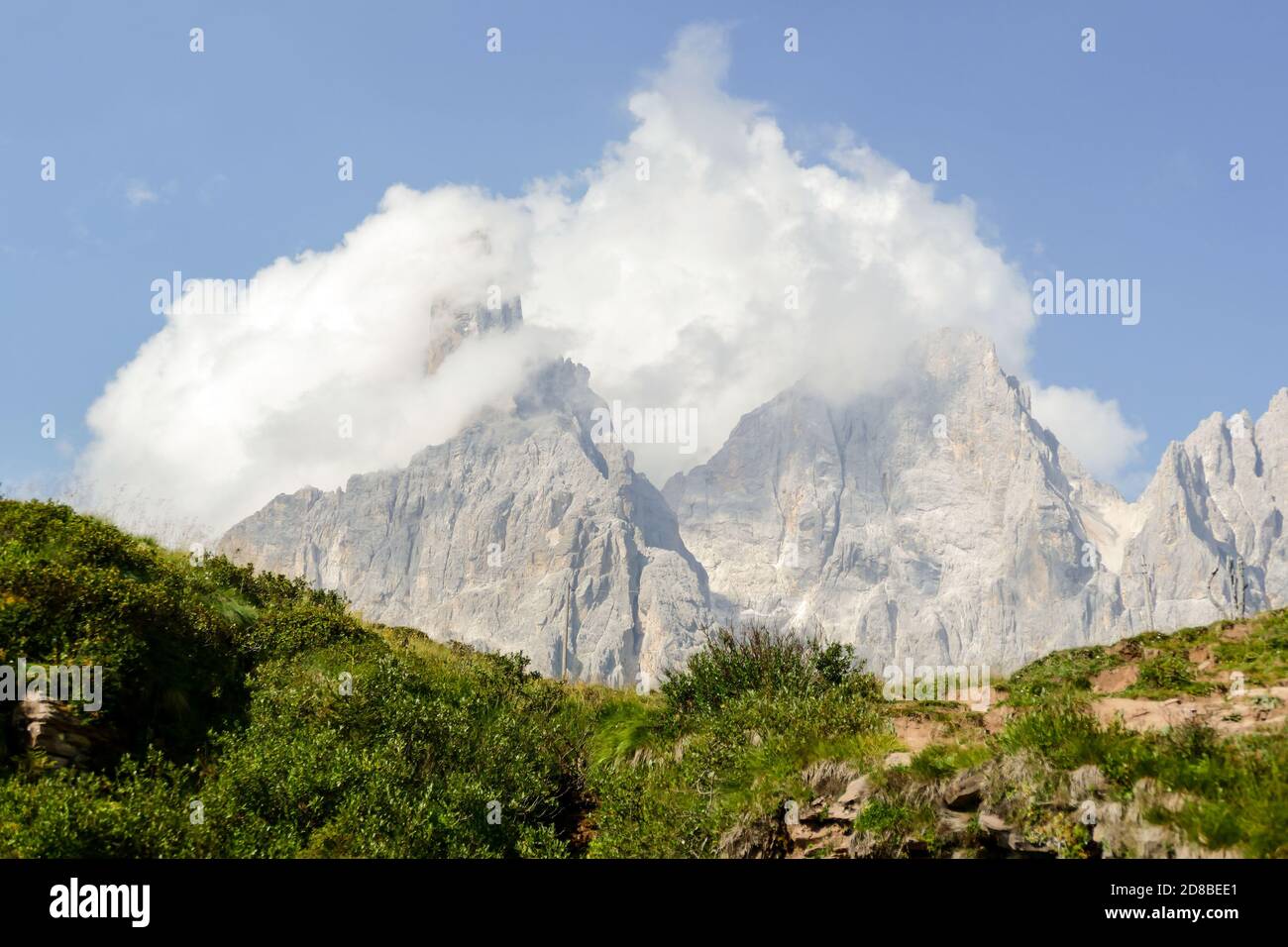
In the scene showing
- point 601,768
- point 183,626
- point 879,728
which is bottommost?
point 601,768

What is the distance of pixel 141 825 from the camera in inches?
435

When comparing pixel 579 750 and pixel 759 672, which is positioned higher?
pixel 759 672

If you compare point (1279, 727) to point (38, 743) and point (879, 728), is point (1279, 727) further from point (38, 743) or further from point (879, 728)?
point (38, 743)

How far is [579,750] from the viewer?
1856cm

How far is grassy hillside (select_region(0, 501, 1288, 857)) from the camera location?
10227 millimetres

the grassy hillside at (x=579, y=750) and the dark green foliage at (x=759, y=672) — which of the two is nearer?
the grassy hillside at (x=579, y=750)

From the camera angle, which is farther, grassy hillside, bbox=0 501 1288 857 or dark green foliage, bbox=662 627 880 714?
dark green foliage, bbox=662 627 880 714

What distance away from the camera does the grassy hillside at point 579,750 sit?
10227mm

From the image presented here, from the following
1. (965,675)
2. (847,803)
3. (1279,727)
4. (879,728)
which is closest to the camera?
(1279,727)

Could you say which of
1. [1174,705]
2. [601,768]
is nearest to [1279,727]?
[1174,705]

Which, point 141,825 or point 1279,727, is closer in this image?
point 1279,727
